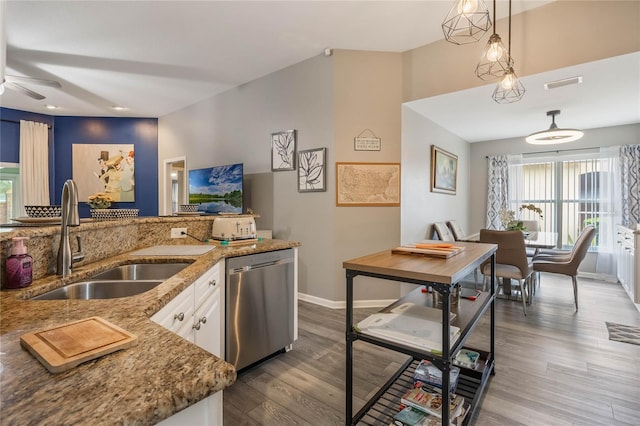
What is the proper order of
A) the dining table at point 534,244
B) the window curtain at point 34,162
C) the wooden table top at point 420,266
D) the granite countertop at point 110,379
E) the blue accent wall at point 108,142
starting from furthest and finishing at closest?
the blue accent wall at point 108,142 → the window curtain at point 34,162 → the dining table at point 534,244 → the wooden table top at point 420,266 → the granite countertop at point 110,379

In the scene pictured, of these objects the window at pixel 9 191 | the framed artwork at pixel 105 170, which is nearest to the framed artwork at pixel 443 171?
the framed artwork at pixel 105 170

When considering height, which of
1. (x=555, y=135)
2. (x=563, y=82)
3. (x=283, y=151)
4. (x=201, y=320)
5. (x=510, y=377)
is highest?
(x=563, y=82)

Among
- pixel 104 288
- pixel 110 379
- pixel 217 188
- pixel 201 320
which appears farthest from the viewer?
pixel 217 188

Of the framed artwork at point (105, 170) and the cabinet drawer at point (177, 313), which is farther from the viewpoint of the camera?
the framed artwork at point (105, 170)

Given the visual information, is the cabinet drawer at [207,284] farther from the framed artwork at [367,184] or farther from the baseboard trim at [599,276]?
the baseboard trim at [599,276]

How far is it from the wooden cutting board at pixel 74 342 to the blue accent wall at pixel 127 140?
5.87 meters

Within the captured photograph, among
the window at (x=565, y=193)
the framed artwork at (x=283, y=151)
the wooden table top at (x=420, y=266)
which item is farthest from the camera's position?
the window at (x=565, y=193)

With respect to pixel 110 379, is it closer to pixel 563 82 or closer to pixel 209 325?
pixel 209 325

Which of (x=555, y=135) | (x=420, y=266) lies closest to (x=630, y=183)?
(x=555, y=135)

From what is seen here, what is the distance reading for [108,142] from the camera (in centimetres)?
589

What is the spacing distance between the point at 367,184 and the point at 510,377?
7.22 ft

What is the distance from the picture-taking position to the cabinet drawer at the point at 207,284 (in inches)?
62.2

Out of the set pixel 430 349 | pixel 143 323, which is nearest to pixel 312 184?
pixel 430 349

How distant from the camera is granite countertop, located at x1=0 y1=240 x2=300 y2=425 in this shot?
493 millimetres
